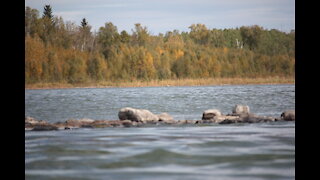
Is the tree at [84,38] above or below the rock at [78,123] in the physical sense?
above

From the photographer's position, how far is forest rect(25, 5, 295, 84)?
77.7 feet

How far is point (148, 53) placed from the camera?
24.9 metres

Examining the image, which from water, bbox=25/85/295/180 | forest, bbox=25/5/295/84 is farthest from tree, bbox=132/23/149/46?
water, bbox=25/85/295/180

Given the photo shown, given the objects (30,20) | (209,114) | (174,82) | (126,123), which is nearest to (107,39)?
(30,20)

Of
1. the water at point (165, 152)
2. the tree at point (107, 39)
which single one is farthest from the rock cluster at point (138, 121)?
the tree at point (107, 39)

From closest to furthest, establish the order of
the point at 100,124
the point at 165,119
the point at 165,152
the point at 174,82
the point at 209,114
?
the point at 165,152 < the point at 100,124 < the point at 165,119 < the point at 209,114 < the point at 174,82

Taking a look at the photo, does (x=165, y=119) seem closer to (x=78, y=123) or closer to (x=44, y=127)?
(x=78, y=123)

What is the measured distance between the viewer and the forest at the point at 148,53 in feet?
77.7

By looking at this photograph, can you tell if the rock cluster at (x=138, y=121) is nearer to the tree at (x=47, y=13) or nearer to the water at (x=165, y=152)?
the water at (x=165, y=152)

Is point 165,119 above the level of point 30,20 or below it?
below

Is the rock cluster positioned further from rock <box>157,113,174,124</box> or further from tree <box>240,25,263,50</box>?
tree <box>240,25,263,50</box>
